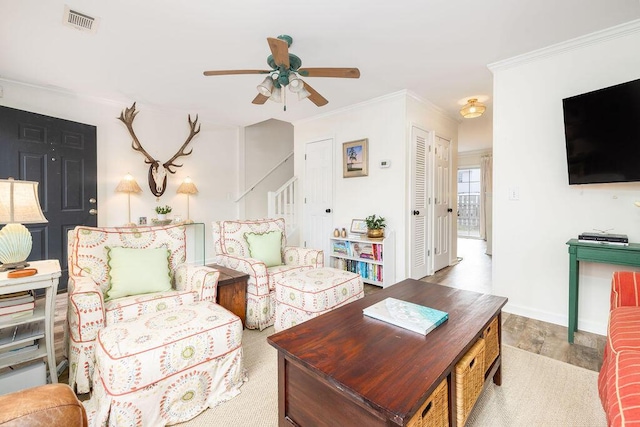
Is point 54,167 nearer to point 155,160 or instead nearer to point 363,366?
point 155,160

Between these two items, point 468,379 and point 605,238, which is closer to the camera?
point 468,379

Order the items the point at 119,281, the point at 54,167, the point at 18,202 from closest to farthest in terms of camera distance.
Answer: the point at 18,202, the point at 119,281, the point at 54,167

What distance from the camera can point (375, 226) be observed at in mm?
3463

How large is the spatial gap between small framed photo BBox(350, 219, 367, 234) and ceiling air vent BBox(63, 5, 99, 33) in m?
3.15

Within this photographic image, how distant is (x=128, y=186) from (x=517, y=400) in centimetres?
442

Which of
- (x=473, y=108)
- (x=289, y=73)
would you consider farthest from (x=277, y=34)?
(x=473, y=108)

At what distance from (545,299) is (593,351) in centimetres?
57

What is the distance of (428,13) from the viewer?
1972mm

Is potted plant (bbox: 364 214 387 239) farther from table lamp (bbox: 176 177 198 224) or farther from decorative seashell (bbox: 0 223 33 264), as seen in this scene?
decorative seashell (bbox: 0 223 33 264)

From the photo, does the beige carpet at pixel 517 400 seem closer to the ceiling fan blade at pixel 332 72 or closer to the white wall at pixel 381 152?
the white wall at pixel 381 152

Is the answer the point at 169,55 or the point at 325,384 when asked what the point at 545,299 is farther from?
the point at 169,55

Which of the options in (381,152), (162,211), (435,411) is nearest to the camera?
(435,411)

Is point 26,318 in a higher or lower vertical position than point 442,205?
lower

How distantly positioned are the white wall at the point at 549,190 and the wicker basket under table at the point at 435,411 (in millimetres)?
2086
